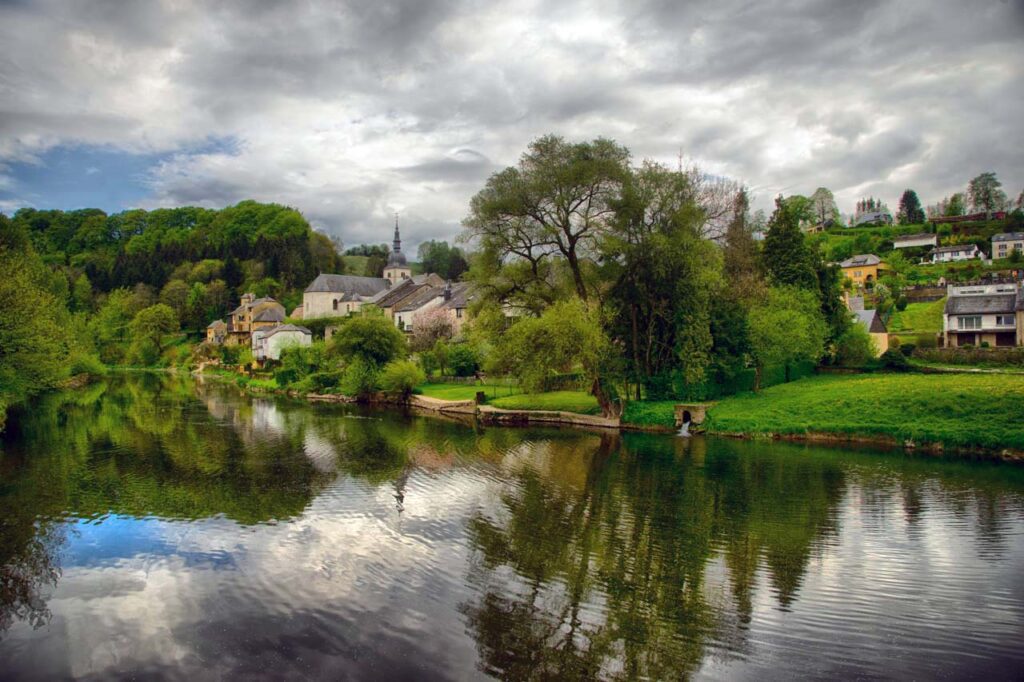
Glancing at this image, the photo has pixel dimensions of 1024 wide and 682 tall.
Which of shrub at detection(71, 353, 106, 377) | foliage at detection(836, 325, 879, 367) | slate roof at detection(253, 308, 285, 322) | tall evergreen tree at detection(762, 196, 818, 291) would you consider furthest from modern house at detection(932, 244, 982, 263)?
shrub at detection(71, 353, 106, 377)

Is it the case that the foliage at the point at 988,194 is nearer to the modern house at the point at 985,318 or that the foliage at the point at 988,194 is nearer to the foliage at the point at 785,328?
the modern house at the point at 985,318

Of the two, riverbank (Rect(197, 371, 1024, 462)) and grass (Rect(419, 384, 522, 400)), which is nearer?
riverbank (Rect(197, 371, 1024, 462))

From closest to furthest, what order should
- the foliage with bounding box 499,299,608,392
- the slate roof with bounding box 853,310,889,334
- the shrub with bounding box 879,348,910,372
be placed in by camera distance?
the foliage with bounding box 499,299,608,392 < the shrub with bounding box 879,348,910,372 < the slate roof with bounding box 853,310,889,334

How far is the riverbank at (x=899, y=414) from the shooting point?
24.7 meters

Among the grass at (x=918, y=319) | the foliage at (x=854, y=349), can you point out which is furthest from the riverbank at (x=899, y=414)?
the grass at (x=918, y=319)

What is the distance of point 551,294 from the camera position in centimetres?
3522

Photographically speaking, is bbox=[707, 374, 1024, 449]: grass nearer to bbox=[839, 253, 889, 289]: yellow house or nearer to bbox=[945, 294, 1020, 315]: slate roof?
bbox=[945, 294, 1020, 315]: slate roof

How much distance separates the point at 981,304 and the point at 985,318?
1214 mm

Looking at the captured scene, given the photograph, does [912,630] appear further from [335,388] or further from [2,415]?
[335,388]

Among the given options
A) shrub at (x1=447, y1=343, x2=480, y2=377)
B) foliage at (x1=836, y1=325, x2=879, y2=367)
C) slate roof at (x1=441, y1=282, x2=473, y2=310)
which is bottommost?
shrub at (x1=447, y1=343, x2=480, y2=377)

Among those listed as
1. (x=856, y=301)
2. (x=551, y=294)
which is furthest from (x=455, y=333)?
(x=856, y=301)

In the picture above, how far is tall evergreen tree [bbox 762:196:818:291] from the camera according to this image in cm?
4153

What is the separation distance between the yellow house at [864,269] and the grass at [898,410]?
5864 cm

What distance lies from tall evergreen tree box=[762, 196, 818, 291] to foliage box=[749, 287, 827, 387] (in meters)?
2.42
